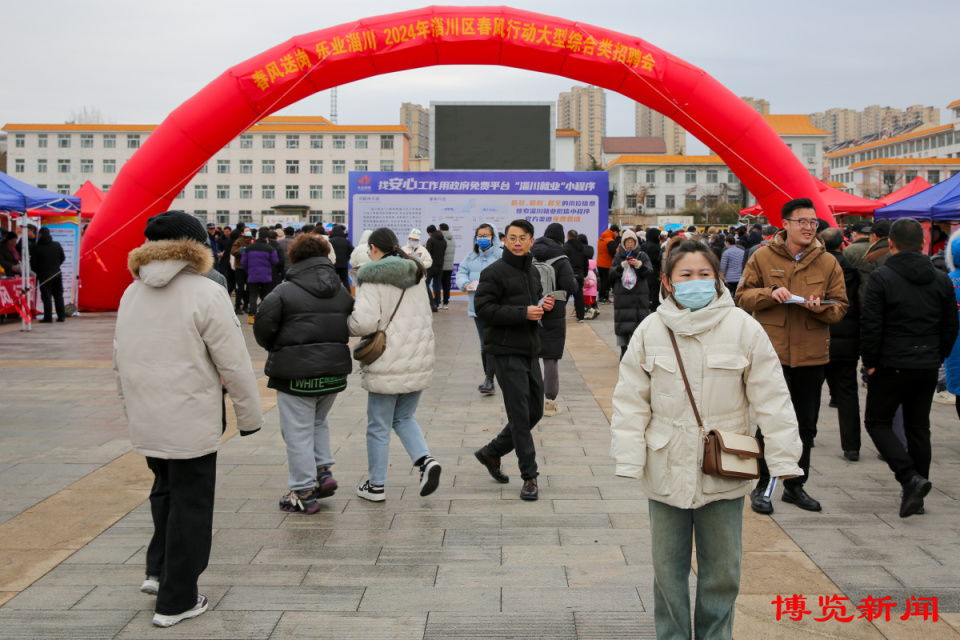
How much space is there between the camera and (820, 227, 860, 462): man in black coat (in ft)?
18.9

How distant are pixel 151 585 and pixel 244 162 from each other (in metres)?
76.3

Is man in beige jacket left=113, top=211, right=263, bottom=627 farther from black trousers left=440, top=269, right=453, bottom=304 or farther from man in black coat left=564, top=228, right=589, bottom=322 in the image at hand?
black trousers left=440, top=269, right=453, bottom=304

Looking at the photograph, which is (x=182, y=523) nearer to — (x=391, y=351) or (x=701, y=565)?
(x=391, y=351)

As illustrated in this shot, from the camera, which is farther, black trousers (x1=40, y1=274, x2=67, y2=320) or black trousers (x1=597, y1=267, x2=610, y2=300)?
black trousers (x1=597, y1=267, x2=610, y2=300)

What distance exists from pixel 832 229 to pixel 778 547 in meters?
2.66

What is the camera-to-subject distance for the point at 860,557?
413 cm

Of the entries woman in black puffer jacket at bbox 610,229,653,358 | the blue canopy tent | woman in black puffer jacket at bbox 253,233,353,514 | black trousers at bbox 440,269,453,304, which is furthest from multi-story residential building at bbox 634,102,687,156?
woman in black puffer jacket at bbox 253,233,353,514

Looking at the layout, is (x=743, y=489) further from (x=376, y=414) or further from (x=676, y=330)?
(x=376, y=414)

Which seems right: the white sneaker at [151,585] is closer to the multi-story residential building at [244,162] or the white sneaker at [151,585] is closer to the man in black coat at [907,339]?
the man in black coat at [907,339]

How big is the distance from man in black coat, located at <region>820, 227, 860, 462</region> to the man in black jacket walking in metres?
2.10

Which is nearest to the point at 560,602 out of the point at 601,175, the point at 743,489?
the point at 743,489

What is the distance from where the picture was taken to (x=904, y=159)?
281 feet

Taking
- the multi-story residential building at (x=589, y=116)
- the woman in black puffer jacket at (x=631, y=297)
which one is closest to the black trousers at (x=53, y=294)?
the woman in black puffer jacket at (x=631, y=297)

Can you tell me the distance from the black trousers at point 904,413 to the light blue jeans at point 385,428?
2.77 meters
